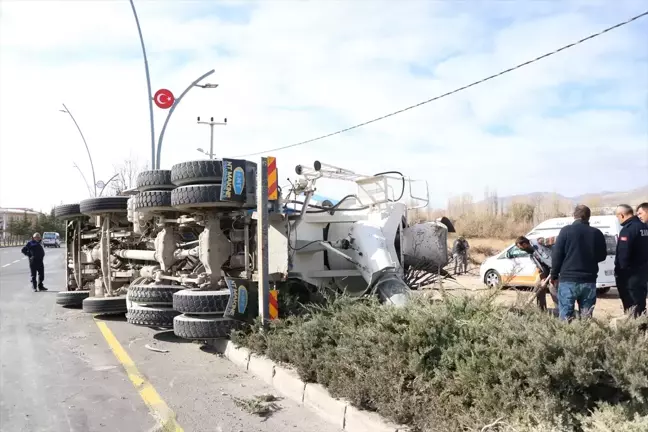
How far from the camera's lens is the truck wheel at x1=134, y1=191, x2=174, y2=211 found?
8062mm

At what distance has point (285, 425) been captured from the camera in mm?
4430

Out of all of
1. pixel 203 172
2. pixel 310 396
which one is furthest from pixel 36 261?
pixel 310 396

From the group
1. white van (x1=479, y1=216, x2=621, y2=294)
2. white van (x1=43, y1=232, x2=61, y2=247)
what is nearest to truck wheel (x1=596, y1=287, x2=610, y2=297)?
white van (x1=479, y1=216, x2=621, y2=294)

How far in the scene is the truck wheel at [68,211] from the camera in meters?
12.1

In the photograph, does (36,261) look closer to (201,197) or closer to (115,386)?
(201,197)

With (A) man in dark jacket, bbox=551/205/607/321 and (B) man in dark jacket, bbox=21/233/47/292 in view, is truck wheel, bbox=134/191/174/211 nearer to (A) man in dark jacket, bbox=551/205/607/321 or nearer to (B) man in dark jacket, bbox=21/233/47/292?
(A) man in dark jacket, bbox=551/205/607/321

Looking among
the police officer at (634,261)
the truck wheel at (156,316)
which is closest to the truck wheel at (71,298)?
the truck wheel at (156,316)

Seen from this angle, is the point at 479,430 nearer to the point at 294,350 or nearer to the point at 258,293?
the point at 294,350

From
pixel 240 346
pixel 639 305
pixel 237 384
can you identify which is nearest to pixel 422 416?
pixel 237 384

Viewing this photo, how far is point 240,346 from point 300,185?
2.18m

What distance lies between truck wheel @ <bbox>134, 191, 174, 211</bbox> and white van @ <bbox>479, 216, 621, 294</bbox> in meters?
8.73

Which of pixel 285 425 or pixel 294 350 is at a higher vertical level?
pixel 294 350

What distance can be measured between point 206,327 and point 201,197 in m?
1.67

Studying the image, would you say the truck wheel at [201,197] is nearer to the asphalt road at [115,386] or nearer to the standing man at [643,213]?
the asphalt road at [115,386]
